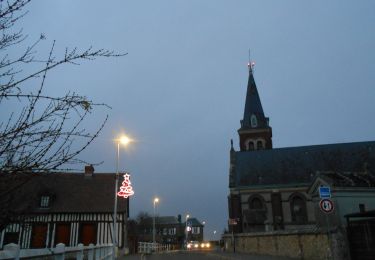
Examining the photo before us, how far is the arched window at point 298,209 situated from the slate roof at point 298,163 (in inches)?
81.4

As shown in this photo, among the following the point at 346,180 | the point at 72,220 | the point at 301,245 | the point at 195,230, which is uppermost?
the point at 346,180

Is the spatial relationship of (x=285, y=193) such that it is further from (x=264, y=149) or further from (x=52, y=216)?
(x=52, y=216)

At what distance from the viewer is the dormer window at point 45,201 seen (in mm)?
29744

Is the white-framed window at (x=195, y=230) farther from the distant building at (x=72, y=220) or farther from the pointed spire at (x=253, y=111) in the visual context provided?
the distant building at (x=72, y=220)

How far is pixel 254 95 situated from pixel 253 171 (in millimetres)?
16582

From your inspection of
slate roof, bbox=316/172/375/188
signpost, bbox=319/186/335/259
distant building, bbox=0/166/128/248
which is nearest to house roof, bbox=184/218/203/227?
distant building, bbox=0/166/128/248

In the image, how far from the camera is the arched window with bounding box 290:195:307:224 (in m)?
44.8

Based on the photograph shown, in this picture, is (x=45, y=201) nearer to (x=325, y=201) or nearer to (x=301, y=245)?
(x=301, y=245)

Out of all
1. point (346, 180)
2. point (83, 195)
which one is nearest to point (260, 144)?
point (346, 180)

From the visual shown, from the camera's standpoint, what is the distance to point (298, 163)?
50.0m

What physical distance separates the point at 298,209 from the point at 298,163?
7003 millimetres

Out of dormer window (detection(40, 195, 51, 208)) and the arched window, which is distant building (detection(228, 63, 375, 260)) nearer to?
the arched window

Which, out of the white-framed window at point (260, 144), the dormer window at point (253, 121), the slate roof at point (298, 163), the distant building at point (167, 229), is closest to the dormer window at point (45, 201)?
the slate roof at point (298, 163)

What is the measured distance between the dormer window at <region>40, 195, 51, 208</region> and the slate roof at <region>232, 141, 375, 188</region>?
2615cm
